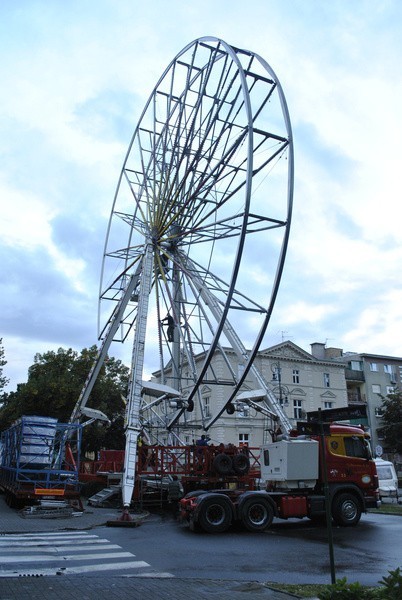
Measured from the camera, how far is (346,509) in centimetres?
1684

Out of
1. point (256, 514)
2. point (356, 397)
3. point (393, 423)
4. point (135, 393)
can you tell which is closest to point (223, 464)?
point (135, 393)

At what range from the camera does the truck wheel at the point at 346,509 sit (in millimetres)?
16688

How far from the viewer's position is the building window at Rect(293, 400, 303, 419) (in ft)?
191

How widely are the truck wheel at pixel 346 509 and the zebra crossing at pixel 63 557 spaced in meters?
7.15

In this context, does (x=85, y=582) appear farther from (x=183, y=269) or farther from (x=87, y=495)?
(x=87, y=495)

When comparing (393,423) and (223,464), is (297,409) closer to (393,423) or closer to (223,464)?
(393,423)

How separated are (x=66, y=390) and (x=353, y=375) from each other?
37.5 meters

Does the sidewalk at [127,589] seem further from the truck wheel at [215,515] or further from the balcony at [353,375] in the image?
the balcony at [353,375]

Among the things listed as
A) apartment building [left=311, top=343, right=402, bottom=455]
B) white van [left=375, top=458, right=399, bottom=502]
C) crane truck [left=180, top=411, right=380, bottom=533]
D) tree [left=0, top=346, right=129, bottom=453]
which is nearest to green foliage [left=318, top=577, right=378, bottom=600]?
crane truck [left=180, top=411, right=380, bottom=533]

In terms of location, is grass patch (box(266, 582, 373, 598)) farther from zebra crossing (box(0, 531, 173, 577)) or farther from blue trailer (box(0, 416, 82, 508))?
blue trailer (box(0, 416, 82, 508))

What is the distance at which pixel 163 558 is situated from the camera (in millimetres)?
10977

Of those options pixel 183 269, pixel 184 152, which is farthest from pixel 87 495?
pixel 184 152

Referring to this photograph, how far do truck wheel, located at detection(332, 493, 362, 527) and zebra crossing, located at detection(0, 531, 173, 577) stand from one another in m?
7.15

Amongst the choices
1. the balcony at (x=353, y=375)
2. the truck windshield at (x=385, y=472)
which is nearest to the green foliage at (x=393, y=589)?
the truck windshield at (x=385, y=472)
